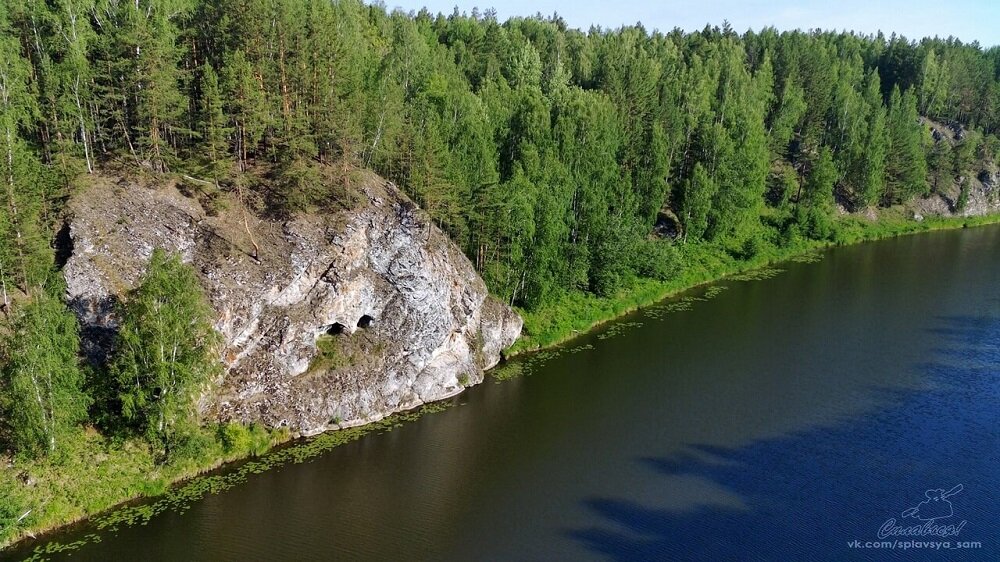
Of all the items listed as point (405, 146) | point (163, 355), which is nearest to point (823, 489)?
point (163, 355)

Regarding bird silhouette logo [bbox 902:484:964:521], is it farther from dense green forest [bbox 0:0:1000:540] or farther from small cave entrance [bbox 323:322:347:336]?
small cave entrance [bbox 323:322:347:336]

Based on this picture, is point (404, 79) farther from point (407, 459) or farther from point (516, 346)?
point (407, 459)

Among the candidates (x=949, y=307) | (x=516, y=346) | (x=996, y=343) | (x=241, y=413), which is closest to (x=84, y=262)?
(x=241, y=413)

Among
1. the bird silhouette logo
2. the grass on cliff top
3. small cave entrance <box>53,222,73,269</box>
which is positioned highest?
small cave entrance <box>53,222,73,269</box>

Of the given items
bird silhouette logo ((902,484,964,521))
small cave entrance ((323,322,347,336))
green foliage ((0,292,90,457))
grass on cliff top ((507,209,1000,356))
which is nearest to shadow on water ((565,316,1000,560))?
bird silhouette logo ((902,484,964,521))

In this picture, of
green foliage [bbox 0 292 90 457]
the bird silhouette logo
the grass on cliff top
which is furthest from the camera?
the grass on cliff top

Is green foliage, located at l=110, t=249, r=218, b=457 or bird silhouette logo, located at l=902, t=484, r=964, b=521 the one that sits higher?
green foliage, located at l=110, t=249, r=218, b=457

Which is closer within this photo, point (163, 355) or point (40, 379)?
point (40, 379)

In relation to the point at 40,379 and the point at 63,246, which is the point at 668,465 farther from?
the point at 63,246
